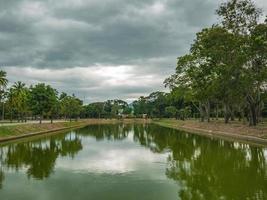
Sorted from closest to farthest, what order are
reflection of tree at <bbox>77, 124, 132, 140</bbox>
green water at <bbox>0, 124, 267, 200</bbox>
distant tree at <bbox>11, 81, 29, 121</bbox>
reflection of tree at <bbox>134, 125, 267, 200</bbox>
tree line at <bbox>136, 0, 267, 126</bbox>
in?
green water at <bbox>0, 124, 267, 200</bbox> < reflection of tree at <bbox>134, 125, 267, 200</bbox> < tree line at <bbox>136, 0, 267, 126</bbox> < reflection of tree at <bbox>77, 124, 132, 140</bbox> < distant tree at <bbox>11, 81, 29, 121</bbox>

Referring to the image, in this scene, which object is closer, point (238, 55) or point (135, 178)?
point (135, 178)

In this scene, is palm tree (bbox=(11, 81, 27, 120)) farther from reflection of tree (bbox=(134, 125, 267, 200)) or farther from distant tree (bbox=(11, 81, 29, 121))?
reflection of tree (bbox=(134, 125, 267, 200))

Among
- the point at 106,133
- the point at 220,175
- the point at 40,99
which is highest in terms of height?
the point at 40,99

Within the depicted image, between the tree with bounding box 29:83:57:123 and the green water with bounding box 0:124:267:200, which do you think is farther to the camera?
the tree with bounding box 29:83:57:123

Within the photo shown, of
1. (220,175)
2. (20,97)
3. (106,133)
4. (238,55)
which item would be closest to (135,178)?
(220,175)

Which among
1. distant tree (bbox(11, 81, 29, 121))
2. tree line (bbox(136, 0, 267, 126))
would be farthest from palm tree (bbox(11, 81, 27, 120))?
tree line (bbox(136, 0, 267, 126))

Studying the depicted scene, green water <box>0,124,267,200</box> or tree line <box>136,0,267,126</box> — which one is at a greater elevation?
tree line <box>136,0,267,126</box>

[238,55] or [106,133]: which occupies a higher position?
[238,55]

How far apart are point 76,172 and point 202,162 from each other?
8910mm

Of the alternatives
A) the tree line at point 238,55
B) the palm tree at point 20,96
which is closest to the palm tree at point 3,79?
the palm tree at point 20,96

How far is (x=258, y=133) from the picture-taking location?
39969mm

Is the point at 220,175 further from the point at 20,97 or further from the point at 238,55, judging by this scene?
the point at 20,97

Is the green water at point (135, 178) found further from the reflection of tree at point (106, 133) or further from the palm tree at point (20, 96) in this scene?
the palm tree at point (20, 96)

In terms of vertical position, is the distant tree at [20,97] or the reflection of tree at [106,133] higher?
the distant tree at [20,97]
